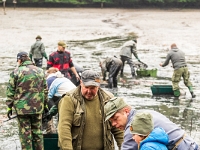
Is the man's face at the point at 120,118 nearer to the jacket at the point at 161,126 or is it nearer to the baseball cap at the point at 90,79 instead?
the jacket at the point at 161,126

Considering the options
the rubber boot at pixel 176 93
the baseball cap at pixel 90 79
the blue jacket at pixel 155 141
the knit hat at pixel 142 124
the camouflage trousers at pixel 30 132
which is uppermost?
the baseball cap at pixel 90 79

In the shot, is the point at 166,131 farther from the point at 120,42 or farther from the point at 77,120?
the point at 120,42

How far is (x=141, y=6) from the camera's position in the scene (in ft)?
235

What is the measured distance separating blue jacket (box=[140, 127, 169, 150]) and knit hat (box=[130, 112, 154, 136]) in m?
0.06

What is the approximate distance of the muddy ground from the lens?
12.0m

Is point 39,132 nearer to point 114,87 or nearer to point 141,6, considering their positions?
point 114,87

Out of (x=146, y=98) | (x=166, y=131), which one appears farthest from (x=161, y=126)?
(x=146, y=98)

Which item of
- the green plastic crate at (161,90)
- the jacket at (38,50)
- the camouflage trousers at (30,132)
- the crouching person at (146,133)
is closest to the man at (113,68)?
the green plastic crate at (161,90)

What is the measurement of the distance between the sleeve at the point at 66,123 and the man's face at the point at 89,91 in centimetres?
19

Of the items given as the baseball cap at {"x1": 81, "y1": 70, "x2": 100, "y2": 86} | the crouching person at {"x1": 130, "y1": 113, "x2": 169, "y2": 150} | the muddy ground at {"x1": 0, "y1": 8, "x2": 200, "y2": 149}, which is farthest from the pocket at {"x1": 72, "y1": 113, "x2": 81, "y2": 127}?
the muddy ground at {"x1": 0, "y1": 8, "x2": 200, "y2": 149}

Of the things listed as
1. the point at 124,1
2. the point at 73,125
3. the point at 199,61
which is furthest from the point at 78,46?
the point at 124,1

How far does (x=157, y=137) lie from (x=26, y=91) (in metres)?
3.44

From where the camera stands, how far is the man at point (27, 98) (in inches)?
272

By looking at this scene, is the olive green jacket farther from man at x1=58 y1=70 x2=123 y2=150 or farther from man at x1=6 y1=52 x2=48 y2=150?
man at x1=6 y1=52 x2=48 y2=150
